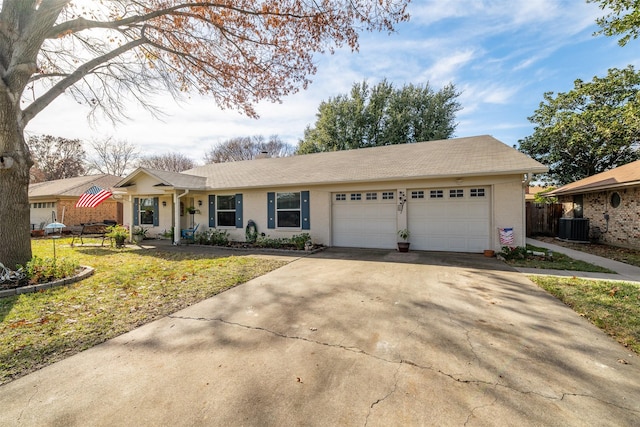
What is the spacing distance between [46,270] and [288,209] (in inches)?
290

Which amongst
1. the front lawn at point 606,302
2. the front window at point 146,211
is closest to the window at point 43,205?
the front window at point 146,211

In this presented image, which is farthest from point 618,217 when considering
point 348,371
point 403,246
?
point 348,371

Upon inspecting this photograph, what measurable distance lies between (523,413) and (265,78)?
30.6 ft

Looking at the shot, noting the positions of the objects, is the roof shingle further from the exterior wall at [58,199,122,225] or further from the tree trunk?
the exterior wall at [58,199,122,225]

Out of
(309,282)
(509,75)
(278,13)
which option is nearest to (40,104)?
(278,13)

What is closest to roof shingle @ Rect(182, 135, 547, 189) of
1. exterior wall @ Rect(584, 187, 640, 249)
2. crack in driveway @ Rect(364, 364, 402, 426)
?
A: exterior wall @ Rect(584, 187, 640, 249)

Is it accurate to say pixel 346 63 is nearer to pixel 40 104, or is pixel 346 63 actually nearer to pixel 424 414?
pixel 40 104

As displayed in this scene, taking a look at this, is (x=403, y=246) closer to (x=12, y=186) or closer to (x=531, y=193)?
(x=12, y=186)

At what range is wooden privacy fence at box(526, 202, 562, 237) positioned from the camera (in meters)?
14.5

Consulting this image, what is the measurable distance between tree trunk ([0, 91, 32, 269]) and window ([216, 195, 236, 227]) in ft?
21.9

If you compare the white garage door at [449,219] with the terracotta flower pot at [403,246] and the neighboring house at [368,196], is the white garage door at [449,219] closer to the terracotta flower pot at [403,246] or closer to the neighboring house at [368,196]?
the neighboring house at [368,196]

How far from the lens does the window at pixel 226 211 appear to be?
40.9 ft

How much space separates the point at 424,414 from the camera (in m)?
2.15

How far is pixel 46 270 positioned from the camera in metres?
6.01
